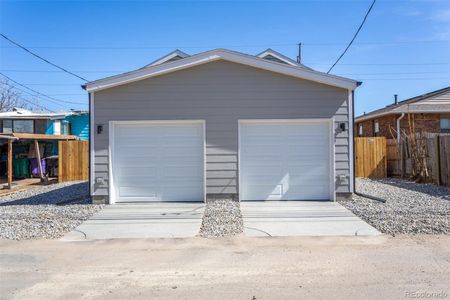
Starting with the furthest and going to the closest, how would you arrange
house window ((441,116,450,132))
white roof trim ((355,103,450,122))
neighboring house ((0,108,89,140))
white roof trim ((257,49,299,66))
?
neighboring house ((0,108,89,140)), house window ((441,116,450,132)), white roof trim ((355,103,450,122)), white roof trim ((257,49,299,66))

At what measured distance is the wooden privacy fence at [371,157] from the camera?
55.0ft

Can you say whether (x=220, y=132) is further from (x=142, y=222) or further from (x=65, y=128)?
(x=65, y=128)

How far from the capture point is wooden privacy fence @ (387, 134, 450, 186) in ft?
42.0

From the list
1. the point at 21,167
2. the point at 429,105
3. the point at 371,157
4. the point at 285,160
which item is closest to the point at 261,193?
the point at 285,160

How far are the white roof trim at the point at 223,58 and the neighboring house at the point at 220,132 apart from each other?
0.08 feet

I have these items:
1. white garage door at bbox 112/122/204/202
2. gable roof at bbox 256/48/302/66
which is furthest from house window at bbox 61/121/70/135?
white garage door at bbox 112/122/204/202

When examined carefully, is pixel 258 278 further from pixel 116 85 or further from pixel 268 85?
pixel 116 85

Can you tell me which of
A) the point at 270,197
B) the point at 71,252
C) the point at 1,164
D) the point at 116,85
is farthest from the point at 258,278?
the point at 1,164

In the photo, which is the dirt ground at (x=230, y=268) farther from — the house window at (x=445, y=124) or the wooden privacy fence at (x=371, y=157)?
the house window at (x=445, y=124)

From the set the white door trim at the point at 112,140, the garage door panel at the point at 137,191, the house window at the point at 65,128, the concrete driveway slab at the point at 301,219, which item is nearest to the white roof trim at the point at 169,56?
the white door trim at the point at 112,140

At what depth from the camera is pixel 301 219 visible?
7898 mm

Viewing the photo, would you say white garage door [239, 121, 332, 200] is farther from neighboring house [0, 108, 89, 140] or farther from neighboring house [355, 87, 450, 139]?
neighboring house [0, 108, 89, 140]

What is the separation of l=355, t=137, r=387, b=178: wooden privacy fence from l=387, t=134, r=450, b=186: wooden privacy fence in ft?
1.32

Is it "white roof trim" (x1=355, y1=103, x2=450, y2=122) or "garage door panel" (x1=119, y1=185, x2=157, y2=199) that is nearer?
"garage door panel" (x1=119, y1=185, x2=157, y2=199)
